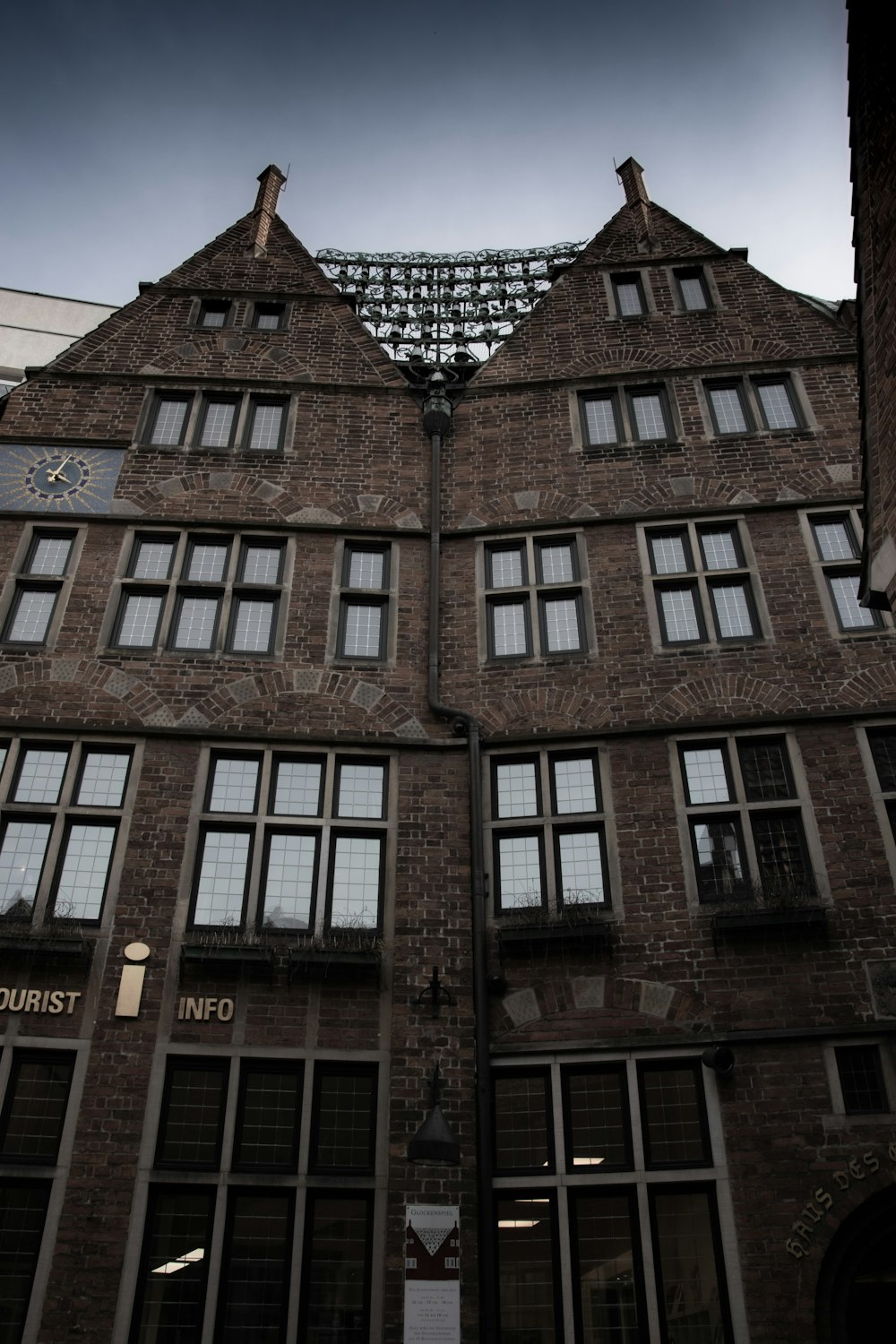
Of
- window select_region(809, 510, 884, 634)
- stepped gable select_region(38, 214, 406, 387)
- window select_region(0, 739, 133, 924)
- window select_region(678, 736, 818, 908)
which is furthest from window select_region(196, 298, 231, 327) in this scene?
window select_region(678, 736, 818, 908)

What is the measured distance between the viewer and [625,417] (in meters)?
16.3

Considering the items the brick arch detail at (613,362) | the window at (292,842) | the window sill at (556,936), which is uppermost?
the brick arch detail at (613,362)

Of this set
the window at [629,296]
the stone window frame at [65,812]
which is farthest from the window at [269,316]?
the stone window frame at [65,812]

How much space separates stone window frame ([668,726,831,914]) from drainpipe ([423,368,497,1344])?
93.6 inches

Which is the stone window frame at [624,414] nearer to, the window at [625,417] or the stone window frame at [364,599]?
the window at [625,417]

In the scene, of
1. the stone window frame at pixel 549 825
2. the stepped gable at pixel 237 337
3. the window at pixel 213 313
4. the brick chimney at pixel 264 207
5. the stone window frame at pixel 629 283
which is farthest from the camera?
the brick chimney at pixel 264 207

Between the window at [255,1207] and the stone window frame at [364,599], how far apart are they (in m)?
5.21

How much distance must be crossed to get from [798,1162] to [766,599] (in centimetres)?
688

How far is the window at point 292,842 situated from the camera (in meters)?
12.1

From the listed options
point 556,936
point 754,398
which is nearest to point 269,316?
point 754,398

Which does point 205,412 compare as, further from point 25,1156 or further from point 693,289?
point 25,1156

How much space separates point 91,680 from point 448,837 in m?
5.05

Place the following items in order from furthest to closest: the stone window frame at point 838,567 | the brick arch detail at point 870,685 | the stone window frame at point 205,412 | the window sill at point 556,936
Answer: the stone window frame at point 205,412 < the stone window frame at point 838,567 < the brick arch detail at point 870,685 < the window sill at point 556,936

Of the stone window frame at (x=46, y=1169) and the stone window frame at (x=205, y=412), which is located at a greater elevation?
the stone window frame at (x=205, y=412)
